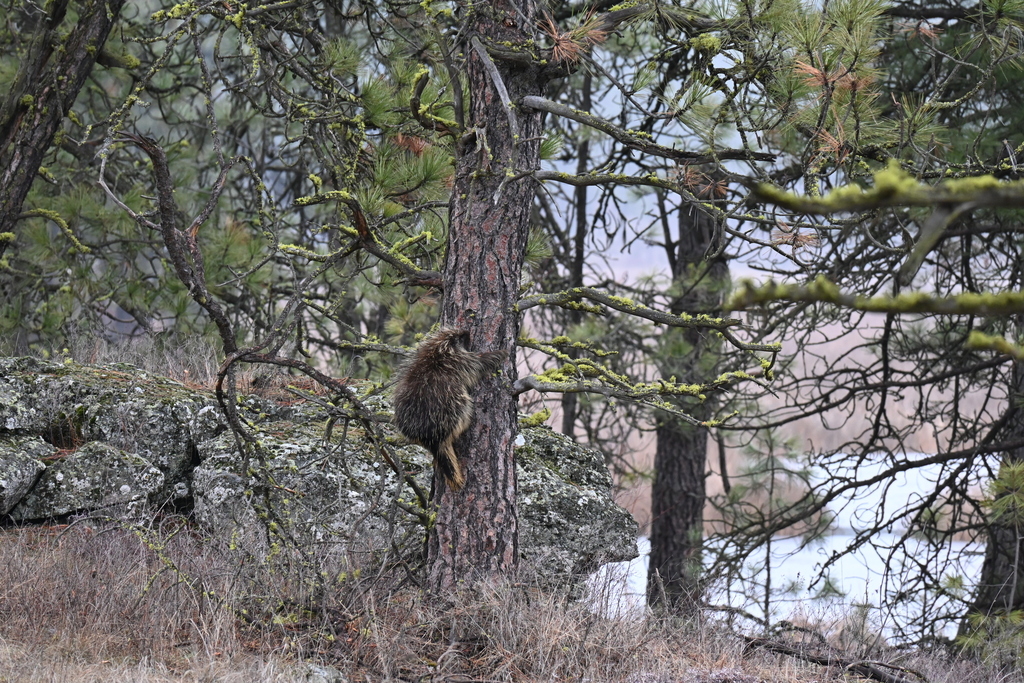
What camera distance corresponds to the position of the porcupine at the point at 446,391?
3.47 metres

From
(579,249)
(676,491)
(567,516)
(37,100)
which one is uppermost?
(579,249)

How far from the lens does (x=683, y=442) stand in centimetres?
838

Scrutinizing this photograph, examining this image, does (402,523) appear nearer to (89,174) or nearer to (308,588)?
(308,588)

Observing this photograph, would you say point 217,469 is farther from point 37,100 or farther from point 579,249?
point 579,249

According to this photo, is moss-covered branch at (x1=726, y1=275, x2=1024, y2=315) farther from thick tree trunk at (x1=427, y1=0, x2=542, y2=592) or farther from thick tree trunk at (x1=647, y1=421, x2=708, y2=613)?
thick tree trunk at (x1=647, y1=421, x2=708, y2=613)

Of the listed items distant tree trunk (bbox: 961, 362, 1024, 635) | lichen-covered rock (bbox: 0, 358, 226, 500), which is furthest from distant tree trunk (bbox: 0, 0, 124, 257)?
distant tree trunk (bbox: 961, 362, 1024, 635)

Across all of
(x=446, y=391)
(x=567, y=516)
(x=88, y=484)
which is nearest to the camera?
(x=446, y=391)

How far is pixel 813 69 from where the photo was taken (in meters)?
3.22

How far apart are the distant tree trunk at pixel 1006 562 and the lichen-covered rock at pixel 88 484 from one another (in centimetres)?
525

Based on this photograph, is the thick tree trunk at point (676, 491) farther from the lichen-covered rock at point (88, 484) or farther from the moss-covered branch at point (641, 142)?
the moss-covered branch at point (641, 142)

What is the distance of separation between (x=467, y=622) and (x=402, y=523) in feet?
4.69

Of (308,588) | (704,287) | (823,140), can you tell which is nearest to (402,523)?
(308,588)

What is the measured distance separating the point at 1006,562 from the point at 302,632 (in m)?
5.10

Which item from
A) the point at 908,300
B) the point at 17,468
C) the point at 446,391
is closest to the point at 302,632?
the point at 446,391
